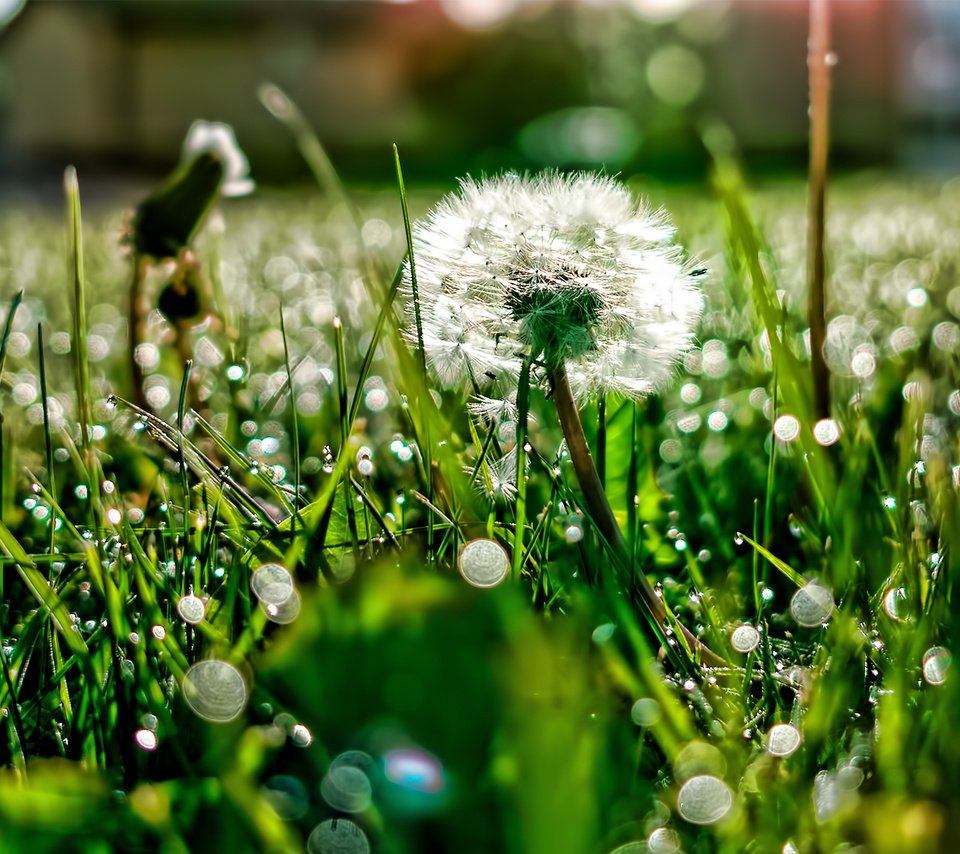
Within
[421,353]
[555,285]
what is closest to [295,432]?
[421,353]

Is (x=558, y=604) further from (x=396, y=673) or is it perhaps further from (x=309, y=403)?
(x=309, y=403)

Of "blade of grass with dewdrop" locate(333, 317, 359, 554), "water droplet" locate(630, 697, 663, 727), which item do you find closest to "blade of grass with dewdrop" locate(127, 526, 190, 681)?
"blade of grass with dewdrop" locate(333, 317, 359, 554)

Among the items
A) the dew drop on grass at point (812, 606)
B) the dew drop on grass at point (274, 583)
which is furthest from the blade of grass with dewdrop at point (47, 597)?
the dew drop on grass at point (812, 606)

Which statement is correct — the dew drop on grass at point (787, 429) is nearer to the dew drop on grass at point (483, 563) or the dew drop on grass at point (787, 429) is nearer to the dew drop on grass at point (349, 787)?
the dew drop on grass at point (483, 563)

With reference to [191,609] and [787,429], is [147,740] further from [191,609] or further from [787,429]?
[787,429]

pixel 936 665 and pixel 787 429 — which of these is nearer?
pixel 936 665
